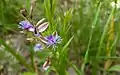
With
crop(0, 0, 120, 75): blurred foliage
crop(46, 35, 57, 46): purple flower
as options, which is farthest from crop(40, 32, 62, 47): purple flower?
crop(0, 0, 120, 75): blurred foliage

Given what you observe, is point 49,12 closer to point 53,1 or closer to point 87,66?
point 53,1

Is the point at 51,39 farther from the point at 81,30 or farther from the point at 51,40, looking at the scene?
the point at 81,30

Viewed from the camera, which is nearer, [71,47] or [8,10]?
[71,47]

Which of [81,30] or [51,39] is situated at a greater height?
[51,39]

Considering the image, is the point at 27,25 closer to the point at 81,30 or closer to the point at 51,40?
the point at 51,40

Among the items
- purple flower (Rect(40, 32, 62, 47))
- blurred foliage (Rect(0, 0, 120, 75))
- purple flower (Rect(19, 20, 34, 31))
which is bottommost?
blurred foliage (Rect(0, 0, 120, 75))

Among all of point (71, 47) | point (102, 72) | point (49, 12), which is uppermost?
point (49, 12)

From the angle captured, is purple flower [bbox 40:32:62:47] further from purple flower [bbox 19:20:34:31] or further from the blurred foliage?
the blurred foliage

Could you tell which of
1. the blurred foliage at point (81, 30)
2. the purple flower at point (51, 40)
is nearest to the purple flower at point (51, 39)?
the purple flower at point (51, 40)

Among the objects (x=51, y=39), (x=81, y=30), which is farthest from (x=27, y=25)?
(x=81, y=30)

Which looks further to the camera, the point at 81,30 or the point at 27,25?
the point at 81,30

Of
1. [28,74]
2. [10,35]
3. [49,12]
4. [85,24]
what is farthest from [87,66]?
[49,12]
